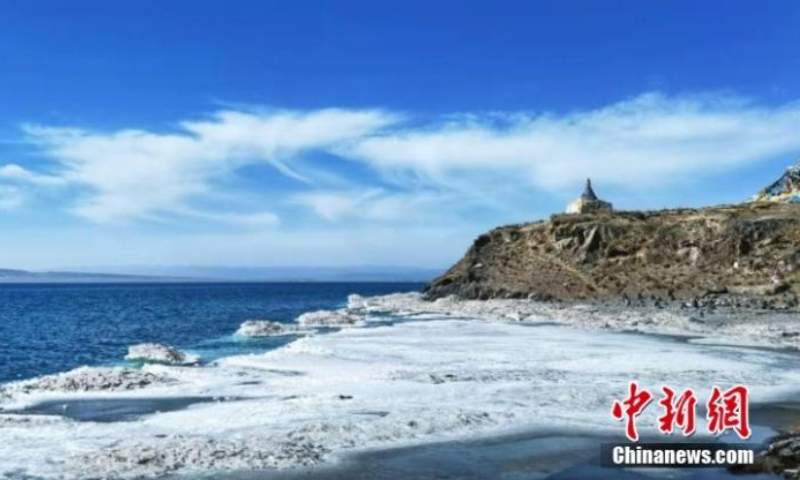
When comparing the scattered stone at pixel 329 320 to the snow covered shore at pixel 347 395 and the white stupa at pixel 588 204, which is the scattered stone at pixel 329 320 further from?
the white stupa at pixel 588 204

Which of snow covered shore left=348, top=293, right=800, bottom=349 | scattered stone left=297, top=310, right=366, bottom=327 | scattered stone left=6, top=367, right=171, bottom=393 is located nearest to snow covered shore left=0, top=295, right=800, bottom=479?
scattered stone left=6, top=367, right=171, bottom=393

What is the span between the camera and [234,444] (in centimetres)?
1622

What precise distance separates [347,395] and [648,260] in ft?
211

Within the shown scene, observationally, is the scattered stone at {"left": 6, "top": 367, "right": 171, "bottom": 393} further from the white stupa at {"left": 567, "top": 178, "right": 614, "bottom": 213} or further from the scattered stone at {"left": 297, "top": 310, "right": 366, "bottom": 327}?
the white stupa at {"left": 567, "top": 178, "right": 614, "bottom": 213}

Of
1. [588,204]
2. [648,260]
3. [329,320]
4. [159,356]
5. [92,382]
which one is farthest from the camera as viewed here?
[588,204]

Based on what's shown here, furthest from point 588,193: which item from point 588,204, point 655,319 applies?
point 655,319

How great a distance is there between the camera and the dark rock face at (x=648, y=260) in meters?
68.2

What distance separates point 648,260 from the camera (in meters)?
80.4

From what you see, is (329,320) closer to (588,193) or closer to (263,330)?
(263,330)

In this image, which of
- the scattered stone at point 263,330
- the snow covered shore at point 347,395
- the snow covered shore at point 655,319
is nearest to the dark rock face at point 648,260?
the snow covered shore at point 655,319

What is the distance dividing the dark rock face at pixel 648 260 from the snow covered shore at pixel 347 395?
2909 cm

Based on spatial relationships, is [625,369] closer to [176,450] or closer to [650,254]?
[176,450]

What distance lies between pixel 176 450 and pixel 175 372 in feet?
47.2

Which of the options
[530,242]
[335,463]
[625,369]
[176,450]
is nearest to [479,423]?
[335,463]
